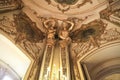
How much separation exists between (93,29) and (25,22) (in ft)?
7.68

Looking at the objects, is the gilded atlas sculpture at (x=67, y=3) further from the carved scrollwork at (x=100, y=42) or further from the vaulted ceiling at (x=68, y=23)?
the carved scrollwork at (x=100, y=42)

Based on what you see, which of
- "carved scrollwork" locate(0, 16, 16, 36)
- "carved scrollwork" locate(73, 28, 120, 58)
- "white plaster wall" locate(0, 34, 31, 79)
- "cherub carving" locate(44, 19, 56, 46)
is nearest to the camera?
"white plaster wall" locate(0, 34, 31, 79)

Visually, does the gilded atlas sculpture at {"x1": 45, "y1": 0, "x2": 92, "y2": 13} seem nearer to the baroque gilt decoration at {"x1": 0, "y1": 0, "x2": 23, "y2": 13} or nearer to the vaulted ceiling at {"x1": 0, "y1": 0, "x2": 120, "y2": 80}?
the vaulted ceiling at {"x1": 0, "y1": 0, "x2": 120, "y2": 80}

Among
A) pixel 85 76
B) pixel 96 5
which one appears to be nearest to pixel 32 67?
pixel 85 76

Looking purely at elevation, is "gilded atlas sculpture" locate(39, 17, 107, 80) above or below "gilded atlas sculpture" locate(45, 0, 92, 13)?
below

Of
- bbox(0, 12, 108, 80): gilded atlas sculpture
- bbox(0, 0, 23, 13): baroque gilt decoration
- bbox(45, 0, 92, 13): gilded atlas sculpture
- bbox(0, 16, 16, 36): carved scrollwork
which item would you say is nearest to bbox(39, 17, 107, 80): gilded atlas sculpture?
bbox(0, 12, 108, 80): gilded atlas sculpture

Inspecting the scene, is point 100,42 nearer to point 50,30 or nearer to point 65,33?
point 65,33

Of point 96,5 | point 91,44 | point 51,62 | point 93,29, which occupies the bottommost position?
point 51,62

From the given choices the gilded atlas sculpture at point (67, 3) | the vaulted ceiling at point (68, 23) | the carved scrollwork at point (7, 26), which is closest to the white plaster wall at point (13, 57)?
the vaulted ceiling at point (68, 23)

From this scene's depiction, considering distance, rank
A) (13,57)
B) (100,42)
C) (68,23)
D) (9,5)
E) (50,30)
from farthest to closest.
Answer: (68,23), (50,30), (9,5), (100,42), (13,57)

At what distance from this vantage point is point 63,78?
695 cm

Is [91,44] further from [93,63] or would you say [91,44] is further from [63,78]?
[63,78]

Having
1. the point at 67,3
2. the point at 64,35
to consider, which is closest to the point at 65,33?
the point at 64,35

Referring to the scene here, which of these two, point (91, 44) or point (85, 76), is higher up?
point (91, 44)
